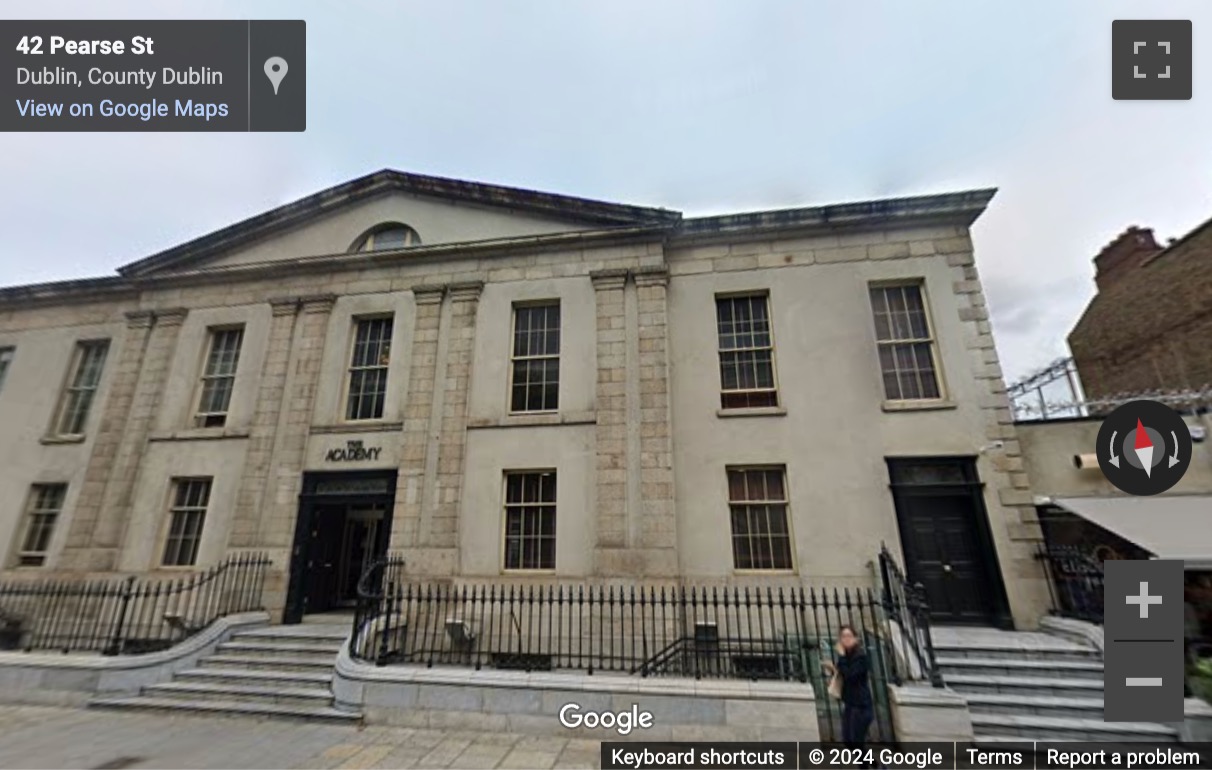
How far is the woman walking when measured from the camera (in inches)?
217

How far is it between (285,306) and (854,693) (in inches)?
569

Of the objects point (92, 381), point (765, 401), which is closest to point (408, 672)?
point (765, 401)

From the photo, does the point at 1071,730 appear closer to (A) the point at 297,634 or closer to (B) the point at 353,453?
(A) the point at 297,634

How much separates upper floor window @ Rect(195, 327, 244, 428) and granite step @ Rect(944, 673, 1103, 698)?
15.9 metres

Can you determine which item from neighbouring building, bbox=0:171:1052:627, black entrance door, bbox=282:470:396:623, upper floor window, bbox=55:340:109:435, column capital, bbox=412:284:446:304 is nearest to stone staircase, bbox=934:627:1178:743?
neighbouring building, bbox=0:171:1052:627

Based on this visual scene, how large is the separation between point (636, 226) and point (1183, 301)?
14.9 metres

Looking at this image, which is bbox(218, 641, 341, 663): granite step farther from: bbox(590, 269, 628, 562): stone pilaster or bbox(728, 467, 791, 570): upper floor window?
bbox(728, 467, 791, 570): upper floor window

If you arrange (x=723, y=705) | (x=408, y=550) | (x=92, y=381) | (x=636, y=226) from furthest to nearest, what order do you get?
(x=92, y=381)
(x=636, y=226)
(x=408, y=550)
(x=723, y=705)

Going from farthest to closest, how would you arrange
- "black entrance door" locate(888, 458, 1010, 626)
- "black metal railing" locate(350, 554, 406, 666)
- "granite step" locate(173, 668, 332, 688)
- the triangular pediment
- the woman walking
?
1. the triangular pediment
2. "black entrance door" locate(888, 458, 1010, 626)
3. "granite step" locate(173, 668, 332, 688)
4. "black metal railing" locate(350, 554, 406, 666)
5. the woman walking

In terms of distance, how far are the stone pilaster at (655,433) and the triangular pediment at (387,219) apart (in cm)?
230

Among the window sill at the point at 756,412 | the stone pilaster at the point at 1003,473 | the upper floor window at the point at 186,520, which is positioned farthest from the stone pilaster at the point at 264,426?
the stone pilaster at the point at 1003,473

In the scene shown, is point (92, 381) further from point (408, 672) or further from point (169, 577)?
point (408, 672)

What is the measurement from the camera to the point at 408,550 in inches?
407

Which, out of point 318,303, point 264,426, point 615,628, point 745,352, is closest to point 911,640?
point 615,628
